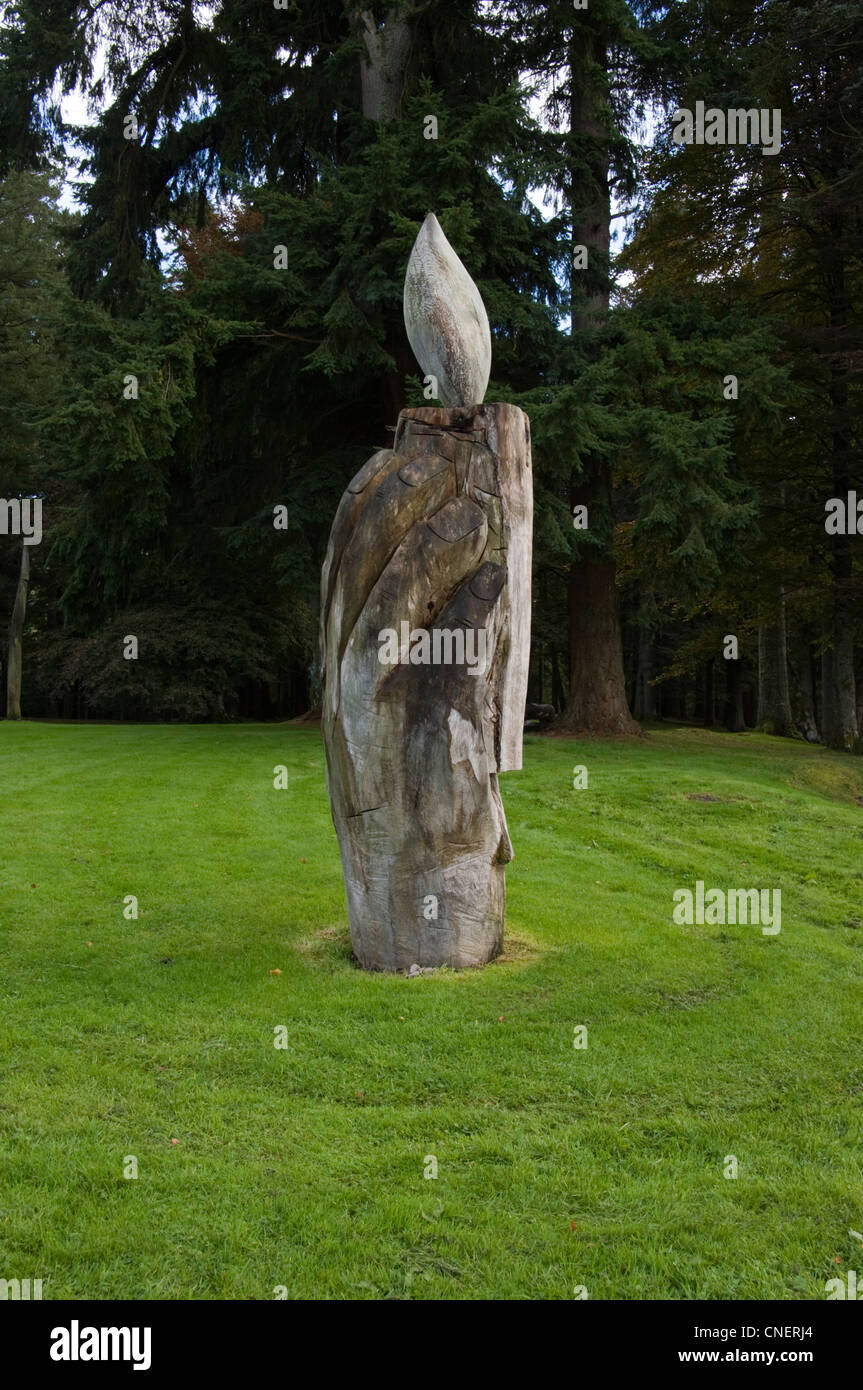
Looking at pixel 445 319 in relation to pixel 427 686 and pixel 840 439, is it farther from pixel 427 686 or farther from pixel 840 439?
pixel 840 439

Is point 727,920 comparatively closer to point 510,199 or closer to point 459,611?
point 459,611

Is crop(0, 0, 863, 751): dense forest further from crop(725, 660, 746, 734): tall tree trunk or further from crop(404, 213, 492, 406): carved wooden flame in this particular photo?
crop(404, 213, 492, 406): carved wooden flame

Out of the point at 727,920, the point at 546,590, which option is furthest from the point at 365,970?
the point at 546,590

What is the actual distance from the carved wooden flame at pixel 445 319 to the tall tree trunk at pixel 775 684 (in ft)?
66.6

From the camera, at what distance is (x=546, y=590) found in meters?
34.2

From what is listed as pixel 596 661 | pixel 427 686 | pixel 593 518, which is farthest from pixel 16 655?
pixel 427 686

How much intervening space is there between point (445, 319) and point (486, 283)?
10.6 m

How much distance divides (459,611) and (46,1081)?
359 centimetres

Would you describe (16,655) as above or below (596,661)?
above

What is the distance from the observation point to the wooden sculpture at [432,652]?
6.71m

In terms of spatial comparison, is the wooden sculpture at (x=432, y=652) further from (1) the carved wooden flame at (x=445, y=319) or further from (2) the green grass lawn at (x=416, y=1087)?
(2) the green grass lawn at (x=416, y=1087)

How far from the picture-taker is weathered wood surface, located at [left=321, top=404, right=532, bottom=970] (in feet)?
22.0

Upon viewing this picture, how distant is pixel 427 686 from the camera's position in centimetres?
673

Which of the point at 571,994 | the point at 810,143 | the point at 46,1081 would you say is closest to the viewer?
the point at 46,1081
